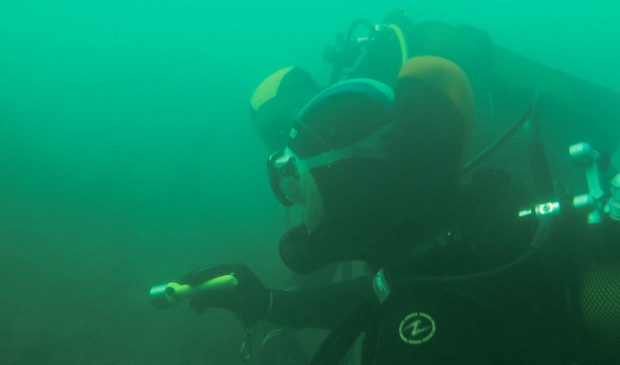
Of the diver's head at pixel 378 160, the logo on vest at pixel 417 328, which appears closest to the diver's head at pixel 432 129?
the diver's head at pixel 378 160

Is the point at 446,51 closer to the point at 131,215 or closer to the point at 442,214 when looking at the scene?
the point at 442,214

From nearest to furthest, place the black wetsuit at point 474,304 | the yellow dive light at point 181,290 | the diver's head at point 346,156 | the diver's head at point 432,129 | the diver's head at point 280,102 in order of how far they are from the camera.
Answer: the black wetsuit at point 474,304 → the diver's head at point 432,129 → the diver's head at point 346,156 → the yellow dive light at point 181,290 → the diver's head at point 280,102

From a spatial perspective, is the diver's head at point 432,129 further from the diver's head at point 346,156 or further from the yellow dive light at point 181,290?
the yellow dive light at point 181,290

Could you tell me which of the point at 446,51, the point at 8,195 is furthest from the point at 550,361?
the point at 8,195

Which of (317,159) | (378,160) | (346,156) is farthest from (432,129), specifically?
(317,159)

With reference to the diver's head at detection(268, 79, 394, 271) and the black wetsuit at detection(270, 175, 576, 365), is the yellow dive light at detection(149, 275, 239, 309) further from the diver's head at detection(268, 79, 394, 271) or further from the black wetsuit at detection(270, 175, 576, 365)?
the black wetsuit at detection(270, 175, 576, 365)

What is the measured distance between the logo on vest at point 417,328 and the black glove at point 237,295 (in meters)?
1.89

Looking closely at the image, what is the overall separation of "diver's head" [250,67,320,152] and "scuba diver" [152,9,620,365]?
145 cm

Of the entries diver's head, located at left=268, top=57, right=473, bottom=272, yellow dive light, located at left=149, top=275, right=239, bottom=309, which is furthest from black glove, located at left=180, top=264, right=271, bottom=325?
diver's head, located at left=268, top=57, right=473, bottom=272

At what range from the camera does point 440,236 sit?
1.03 m

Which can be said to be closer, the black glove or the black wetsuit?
the black wetsuit

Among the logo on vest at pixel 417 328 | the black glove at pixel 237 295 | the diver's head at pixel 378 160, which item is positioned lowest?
the logo on vest at pixel 417 328

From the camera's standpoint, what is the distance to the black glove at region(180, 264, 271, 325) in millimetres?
2516

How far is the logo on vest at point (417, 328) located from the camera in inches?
35.1
